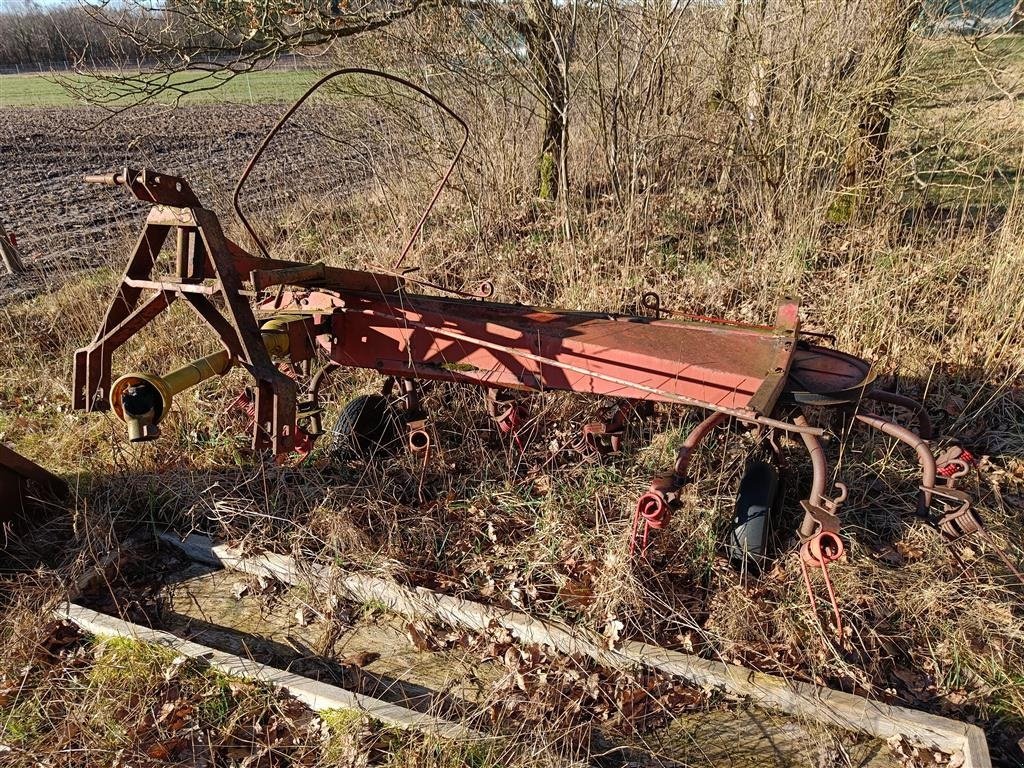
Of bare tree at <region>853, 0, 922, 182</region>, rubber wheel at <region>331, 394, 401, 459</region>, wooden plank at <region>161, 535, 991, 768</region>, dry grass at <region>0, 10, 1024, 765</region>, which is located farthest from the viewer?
bare tree at <region>853, 0, 922, 182</region>

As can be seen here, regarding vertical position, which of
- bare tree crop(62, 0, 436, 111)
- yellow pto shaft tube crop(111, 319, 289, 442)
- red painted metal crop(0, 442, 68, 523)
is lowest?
red painted metal crop(0, 442, 68, 523)

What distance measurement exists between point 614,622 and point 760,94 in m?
4.55

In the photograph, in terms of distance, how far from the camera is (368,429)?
3643mm

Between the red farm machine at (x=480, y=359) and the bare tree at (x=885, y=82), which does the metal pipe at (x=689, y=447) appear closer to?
the red farm machine at (x=480, y=359)

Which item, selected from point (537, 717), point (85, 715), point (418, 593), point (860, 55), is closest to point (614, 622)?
point (537, 717)

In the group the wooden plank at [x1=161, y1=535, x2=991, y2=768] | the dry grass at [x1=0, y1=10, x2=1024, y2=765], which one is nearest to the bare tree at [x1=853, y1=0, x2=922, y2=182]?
the dry grass at [x1=0, y1=10, x2=1024, y2=765]

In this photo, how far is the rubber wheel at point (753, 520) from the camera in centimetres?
265

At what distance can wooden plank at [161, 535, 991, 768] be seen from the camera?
2094 millimetres

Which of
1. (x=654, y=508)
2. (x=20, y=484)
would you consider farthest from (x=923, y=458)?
(x=20, y=484)

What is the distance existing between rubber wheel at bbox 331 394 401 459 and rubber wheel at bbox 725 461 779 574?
A: 75.3 inches

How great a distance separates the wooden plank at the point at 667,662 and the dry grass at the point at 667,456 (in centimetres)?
12

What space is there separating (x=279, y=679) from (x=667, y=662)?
147cm

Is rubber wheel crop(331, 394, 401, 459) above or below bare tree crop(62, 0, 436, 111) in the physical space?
below

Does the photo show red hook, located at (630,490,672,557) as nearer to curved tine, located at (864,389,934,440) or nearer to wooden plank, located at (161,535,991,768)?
wooden plank, located at (161,535,991,768)
